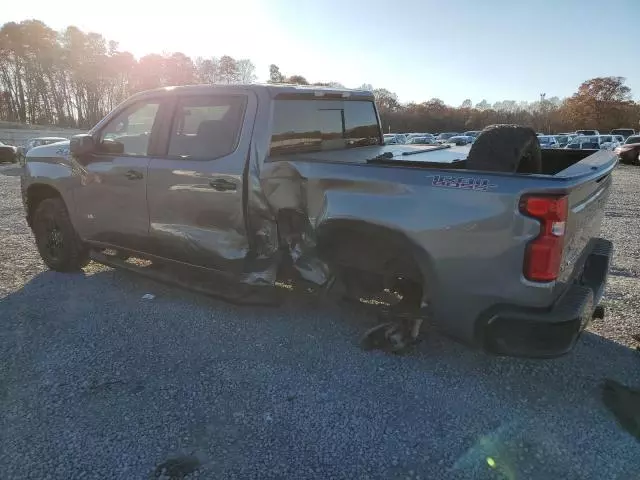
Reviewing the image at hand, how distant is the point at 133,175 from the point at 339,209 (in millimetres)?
2154

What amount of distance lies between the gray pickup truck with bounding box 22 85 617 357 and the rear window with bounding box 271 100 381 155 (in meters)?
0.02

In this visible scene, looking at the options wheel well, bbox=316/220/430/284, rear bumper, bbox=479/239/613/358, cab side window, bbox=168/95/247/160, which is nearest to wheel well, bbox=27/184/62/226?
cab side window, bbox=168/95/247/160

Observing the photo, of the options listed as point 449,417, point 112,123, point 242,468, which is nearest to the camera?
point 242,468

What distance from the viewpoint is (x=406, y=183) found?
299 centimetres

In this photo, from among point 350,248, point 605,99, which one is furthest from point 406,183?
point 605,99

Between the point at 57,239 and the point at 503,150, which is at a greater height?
the point at 503,150

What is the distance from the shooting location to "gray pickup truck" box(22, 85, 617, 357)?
2.73 m

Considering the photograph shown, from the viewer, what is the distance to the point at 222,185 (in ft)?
12.8

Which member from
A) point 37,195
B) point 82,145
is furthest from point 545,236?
point 37,195

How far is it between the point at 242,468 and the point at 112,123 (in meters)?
3.59

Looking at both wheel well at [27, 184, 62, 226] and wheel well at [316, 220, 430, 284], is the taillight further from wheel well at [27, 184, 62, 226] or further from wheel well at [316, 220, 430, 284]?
wheel well at [27, 184, 62, 226]

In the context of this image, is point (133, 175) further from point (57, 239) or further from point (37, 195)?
point (37, 195)

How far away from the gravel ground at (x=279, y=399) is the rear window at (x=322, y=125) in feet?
4.81

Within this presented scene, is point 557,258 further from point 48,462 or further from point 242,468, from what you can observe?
point 48,462
